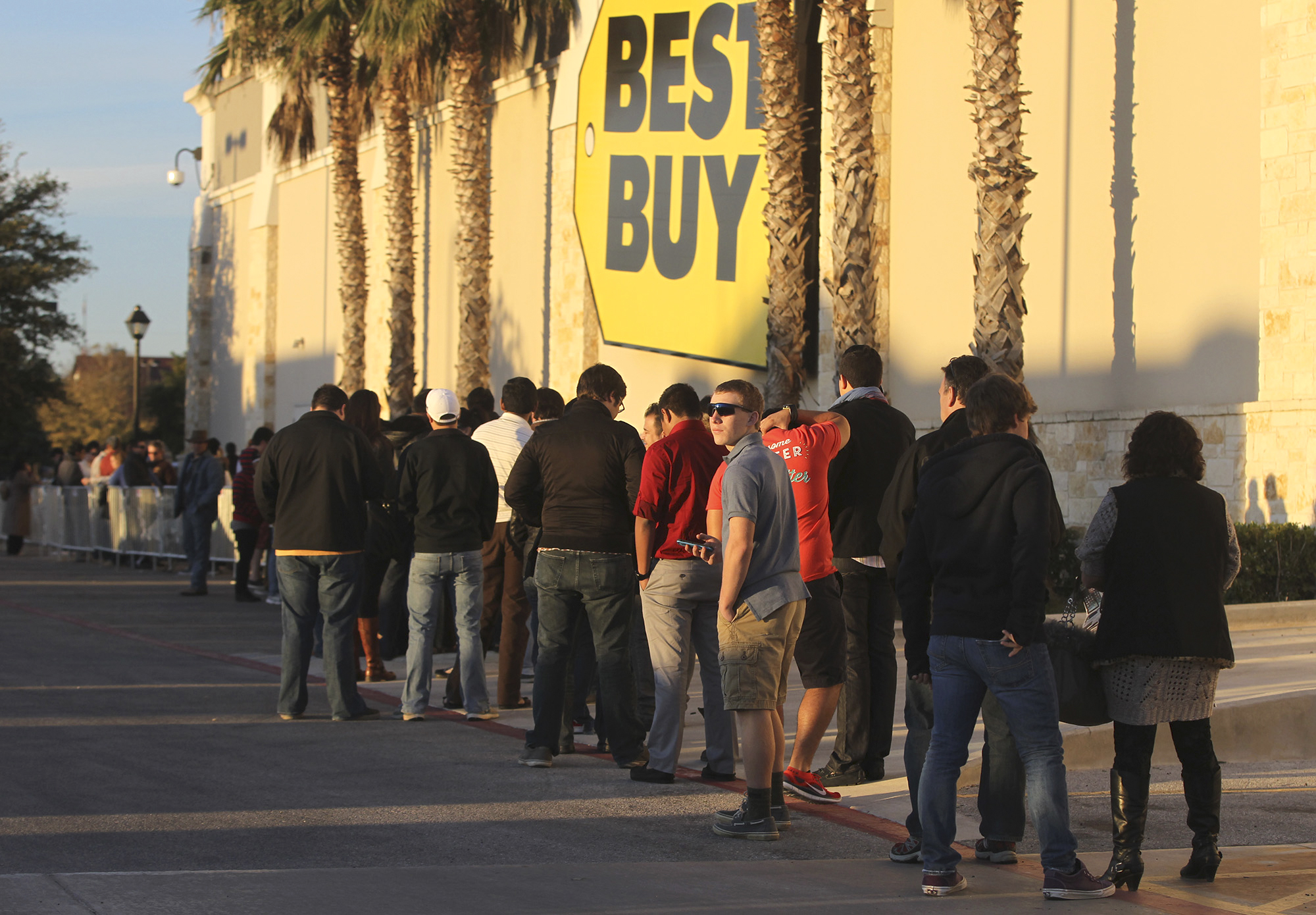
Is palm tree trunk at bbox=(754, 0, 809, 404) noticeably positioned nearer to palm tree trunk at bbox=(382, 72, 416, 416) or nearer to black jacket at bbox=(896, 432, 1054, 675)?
palm tree trunk at bbox=(382, 72, 416, 416)

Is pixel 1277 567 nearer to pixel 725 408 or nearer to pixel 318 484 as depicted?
pixel 318 484

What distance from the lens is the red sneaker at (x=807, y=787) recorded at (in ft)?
23.9

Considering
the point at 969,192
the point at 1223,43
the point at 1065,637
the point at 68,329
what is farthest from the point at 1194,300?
the point at 68,329

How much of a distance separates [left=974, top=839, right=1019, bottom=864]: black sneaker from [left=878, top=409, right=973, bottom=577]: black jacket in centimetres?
132

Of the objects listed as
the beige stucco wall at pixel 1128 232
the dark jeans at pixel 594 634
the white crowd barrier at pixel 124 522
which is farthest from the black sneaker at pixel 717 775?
the white crowd barrier at pixel 124 522

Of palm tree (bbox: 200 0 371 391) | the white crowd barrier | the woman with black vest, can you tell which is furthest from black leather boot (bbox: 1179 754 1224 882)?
palm tree (bbox: 200 0 371 391)

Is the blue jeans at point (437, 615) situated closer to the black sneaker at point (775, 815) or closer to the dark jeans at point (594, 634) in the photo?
the dark jeans at point (594, 634)

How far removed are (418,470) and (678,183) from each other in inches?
561

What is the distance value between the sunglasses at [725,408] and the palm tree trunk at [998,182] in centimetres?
978

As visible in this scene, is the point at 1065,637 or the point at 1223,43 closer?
the point at 1065,637

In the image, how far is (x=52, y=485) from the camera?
3191cm

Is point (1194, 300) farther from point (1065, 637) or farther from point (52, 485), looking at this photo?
point (52, 485)

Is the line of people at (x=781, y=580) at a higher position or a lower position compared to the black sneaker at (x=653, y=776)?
higher

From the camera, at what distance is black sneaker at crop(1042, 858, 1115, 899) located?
5.55 m
